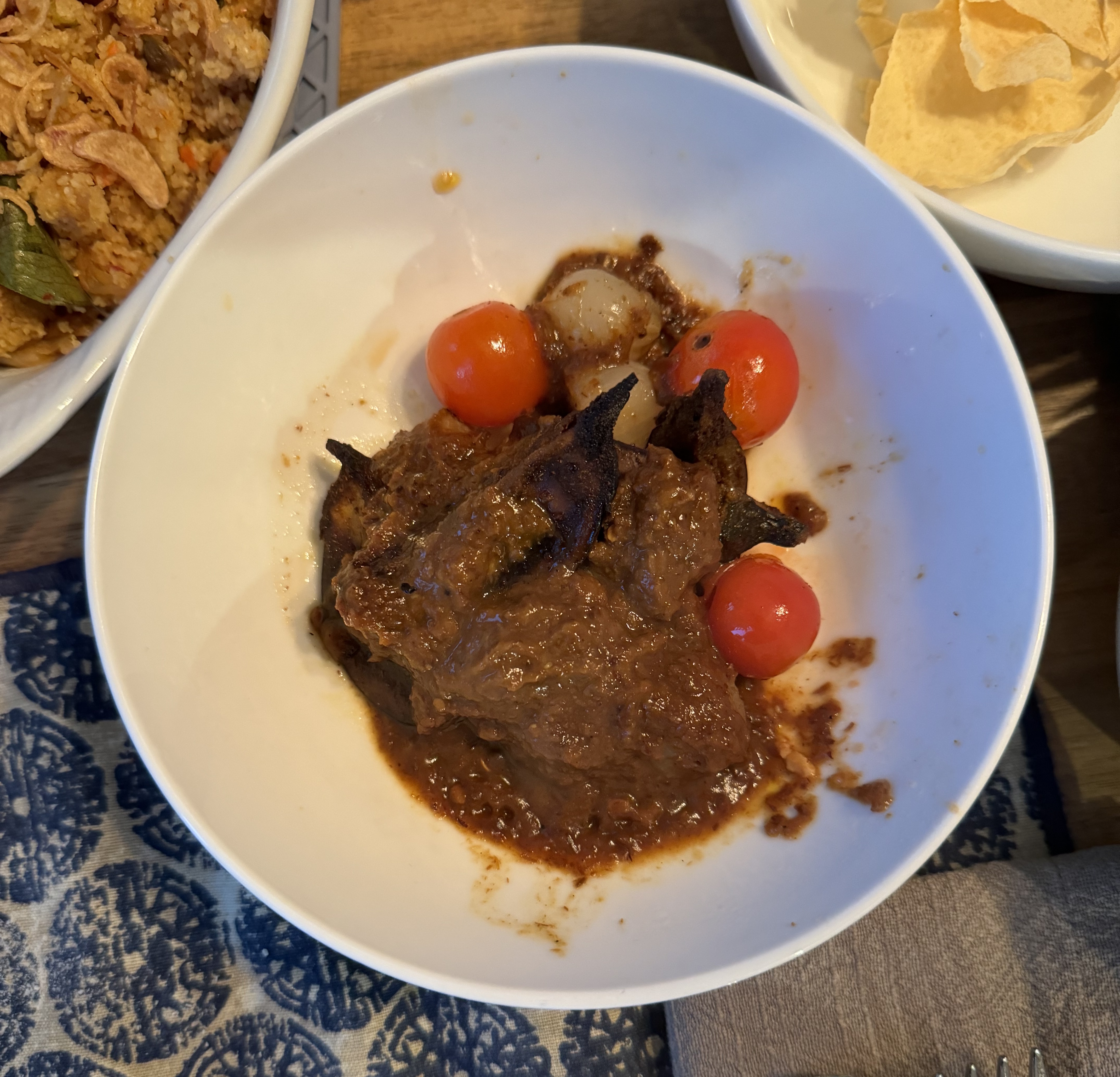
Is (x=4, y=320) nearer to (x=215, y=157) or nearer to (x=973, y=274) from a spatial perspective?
(x=215, y=157)

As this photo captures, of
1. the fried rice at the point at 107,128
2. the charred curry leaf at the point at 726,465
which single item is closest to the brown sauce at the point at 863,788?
the charred curry leaf at the point at 726,465


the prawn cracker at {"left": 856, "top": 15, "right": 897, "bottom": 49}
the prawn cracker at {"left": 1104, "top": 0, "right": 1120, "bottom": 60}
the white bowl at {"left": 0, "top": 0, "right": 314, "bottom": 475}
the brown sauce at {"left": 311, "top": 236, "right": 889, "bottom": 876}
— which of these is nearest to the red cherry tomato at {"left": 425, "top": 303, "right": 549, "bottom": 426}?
the brown sauce at {"left": 311, "top": 236, "right": 889, "bottom": 876}

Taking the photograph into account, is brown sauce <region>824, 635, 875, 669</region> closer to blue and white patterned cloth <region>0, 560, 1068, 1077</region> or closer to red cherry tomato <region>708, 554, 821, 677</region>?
red cherry tomato <region>708, 554, 821, 677</region>

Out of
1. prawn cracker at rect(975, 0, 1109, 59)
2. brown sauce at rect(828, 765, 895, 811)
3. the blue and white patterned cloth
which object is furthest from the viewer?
the blue and white patterned cloth

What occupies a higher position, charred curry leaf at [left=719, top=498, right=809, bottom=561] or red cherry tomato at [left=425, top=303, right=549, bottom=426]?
red cherry tomato at [left=425, top=303, right=549, bottom=426]

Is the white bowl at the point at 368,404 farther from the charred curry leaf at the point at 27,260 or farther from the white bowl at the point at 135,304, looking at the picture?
the charred curry leaf at the point at 27,260

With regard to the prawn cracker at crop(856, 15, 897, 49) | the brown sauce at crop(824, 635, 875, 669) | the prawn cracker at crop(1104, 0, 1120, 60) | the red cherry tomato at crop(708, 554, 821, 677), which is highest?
the prawn cracker at crop(1104, 0, 1120, 60)

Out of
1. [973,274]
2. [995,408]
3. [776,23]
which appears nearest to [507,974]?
[995,408]
